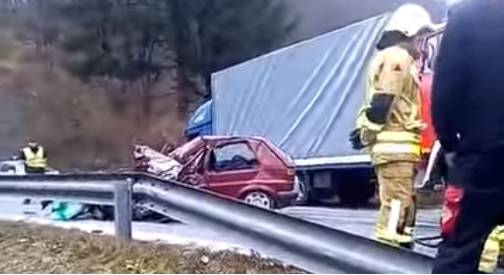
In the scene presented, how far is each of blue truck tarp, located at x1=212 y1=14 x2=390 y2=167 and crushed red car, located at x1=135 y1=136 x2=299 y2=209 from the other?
1.16 meters

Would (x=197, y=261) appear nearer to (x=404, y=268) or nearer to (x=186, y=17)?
(x=404, y=268)

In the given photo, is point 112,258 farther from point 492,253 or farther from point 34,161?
point 34,161

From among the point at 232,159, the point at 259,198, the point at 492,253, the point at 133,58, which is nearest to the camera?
the point at 492,253

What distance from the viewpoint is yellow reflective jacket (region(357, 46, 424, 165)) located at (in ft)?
21.5

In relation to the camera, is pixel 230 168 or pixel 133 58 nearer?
pixel 230 168

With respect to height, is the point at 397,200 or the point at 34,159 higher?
the point at 34,159

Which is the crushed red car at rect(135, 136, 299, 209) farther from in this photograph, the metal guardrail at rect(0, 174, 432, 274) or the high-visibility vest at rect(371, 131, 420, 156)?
the high-visibility vest at rect(371, 131, 420, 156)

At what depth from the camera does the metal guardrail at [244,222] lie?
15.3 ft

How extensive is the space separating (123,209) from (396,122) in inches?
82.4

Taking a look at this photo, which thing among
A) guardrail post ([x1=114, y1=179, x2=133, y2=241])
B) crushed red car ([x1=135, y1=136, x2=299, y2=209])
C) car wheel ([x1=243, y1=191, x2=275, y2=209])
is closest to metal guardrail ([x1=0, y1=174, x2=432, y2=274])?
guardrail post ([x1=114, y1=179, x2=133, y2=241])

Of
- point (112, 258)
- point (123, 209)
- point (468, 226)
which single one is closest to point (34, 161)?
point (123, 209)

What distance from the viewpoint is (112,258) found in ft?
22.0

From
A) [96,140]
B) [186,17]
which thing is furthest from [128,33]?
[96,140]

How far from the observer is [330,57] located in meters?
17.0
